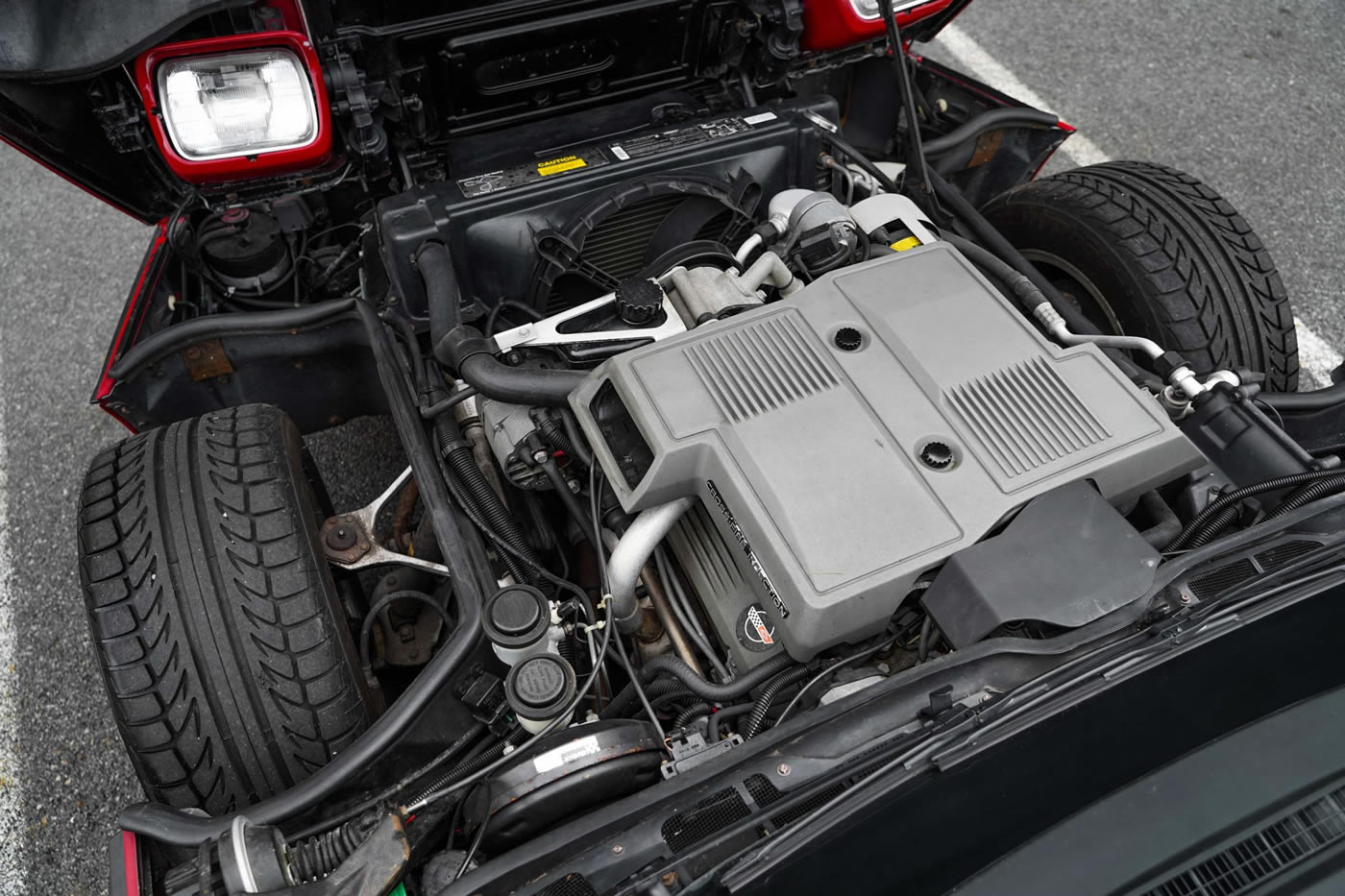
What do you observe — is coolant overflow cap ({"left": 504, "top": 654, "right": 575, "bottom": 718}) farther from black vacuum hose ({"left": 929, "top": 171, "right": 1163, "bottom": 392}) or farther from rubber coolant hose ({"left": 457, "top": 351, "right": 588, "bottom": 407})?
black vacuum hose ({"left": 929, "top": 171, "right": 1163, "bottom": 392})

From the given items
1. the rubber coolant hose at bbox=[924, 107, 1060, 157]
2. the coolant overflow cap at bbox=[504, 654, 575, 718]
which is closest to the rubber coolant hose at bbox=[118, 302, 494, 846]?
the coolant overflow cap at bbox=[504, 654, 575, 718]

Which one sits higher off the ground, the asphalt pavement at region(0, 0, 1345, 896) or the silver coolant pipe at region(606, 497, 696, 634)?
the asphalt pavement at region(0, 0, 1345, 896)

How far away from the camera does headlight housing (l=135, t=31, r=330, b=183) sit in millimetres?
1826

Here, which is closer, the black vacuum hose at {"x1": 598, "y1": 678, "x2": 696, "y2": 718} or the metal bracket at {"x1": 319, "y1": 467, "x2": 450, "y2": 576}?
the black vacuum hose at {"x1": 598, "y1": 678, "x2": 696, "y2": 718}

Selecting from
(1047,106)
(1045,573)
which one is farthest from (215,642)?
(1047,106)

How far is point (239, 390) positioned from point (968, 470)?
1.72 m

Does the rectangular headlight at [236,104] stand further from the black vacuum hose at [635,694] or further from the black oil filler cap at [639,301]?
the black vacuum hose at [635,694]

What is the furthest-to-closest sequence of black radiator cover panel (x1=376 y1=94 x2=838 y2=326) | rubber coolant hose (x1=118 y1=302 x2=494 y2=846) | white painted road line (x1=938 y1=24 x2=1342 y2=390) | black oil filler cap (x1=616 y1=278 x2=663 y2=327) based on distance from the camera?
white painted road line (x1=938 y1=24 x2=1342 y2=390) < black radiator cover panel (x1=376 y1=94 x2=838 y2=326) < black oil filler cap (x1=616 y1=278 x2=663 y2=327) < rubber coolant hose (x1=118 y1=302 x2=494 y2=846)

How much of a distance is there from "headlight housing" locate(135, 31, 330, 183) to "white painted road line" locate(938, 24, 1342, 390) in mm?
3135

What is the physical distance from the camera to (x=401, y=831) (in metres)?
1.21

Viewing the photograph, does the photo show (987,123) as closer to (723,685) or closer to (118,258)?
(723,685)

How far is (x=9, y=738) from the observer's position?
2.29 metres

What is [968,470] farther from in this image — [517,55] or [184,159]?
[184,159]

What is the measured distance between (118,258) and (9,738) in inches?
73.9
